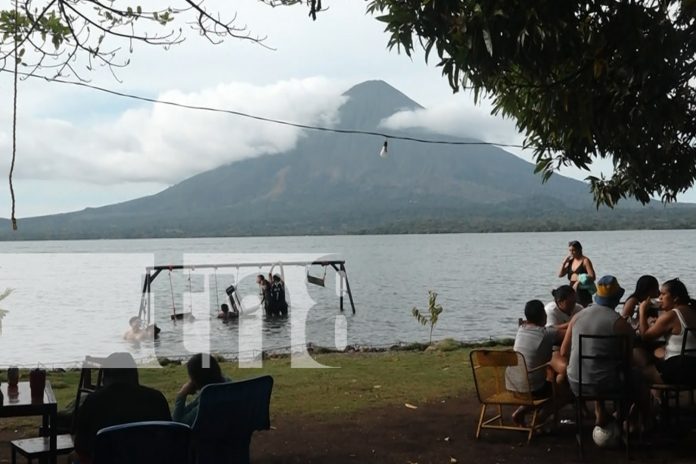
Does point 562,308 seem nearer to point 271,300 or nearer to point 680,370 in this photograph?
point 680,370

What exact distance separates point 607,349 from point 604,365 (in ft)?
0.34

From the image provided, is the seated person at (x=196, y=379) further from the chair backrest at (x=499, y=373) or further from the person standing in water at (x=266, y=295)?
the person standing in water at (x=266, y=295)

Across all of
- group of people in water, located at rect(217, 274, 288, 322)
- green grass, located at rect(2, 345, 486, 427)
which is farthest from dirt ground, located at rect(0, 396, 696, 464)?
group of people in water, located at rect(217, 274, 288, 322)

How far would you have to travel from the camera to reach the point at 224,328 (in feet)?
106

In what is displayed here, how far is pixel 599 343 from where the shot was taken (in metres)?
5.11

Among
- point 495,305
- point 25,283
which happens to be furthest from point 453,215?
point 495,305

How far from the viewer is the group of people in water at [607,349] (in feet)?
16.7

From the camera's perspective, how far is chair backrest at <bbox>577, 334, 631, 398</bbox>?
5.04 m

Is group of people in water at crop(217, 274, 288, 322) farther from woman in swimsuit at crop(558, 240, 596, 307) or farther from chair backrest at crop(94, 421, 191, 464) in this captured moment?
chair backrest at crop(94, 421, 191, 464)

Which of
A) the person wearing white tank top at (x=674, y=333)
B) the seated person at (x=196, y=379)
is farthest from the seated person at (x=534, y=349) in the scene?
the seated person at (x=196, y=379)

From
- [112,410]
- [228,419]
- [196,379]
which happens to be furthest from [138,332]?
[112,410]

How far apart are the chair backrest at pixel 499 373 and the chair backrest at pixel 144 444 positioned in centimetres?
237

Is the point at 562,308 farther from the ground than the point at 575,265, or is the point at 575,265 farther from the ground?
the point at 575,265

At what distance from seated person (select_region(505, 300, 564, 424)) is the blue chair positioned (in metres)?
1.89
